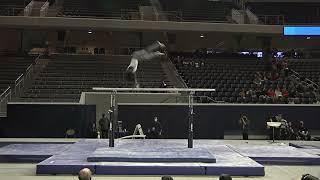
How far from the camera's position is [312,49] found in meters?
35.6

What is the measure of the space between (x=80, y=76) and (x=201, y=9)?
12.1m

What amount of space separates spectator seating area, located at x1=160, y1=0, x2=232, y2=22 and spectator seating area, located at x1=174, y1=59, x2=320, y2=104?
3.47 meters

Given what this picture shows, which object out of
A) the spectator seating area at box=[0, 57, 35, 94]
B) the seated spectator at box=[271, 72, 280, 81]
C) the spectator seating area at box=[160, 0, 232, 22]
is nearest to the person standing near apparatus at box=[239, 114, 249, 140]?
the seated spectator at box=[271, 72, 280, 81]

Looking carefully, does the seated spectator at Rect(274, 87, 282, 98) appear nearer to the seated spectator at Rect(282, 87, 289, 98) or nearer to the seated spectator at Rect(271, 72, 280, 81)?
the seated spectator at Rect(282, 87, 289, 98)

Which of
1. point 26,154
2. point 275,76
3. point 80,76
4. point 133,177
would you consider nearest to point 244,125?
point 275,76

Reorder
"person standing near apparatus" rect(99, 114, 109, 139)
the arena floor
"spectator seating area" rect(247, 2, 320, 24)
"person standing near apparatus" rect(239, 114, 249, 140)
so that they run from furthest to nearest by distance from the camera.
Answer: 1. "spectator seating area" rect(247, 2, 320, 24)
2. "person standing near apparatus" rect(239, 114, 249, 140)
3. "person standing near apparatus" rect(99, 114, 109, 139)
4. the arena floor

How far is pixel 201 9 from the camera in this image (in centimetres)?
3491

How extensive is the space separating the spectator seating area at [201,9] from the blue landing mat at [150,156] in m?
20.3

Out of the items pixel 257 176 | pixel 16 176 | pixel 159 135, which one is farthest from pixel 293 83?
pixel 16 176

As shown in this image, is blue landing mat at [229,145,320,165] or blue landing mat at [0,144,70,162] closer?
blue landing mat at [229,145,320,165]

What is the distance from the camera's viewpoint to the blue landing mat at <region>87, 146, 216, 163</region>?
1215 cm

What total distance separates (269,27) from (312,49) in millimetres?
7764

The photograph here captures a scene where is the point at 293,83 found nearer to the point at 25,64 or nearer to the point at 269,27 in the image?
the point at 269,27

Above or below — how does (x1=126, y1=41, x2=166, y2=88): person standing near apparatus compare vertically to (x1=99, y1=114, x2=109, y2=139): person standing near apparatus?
above
